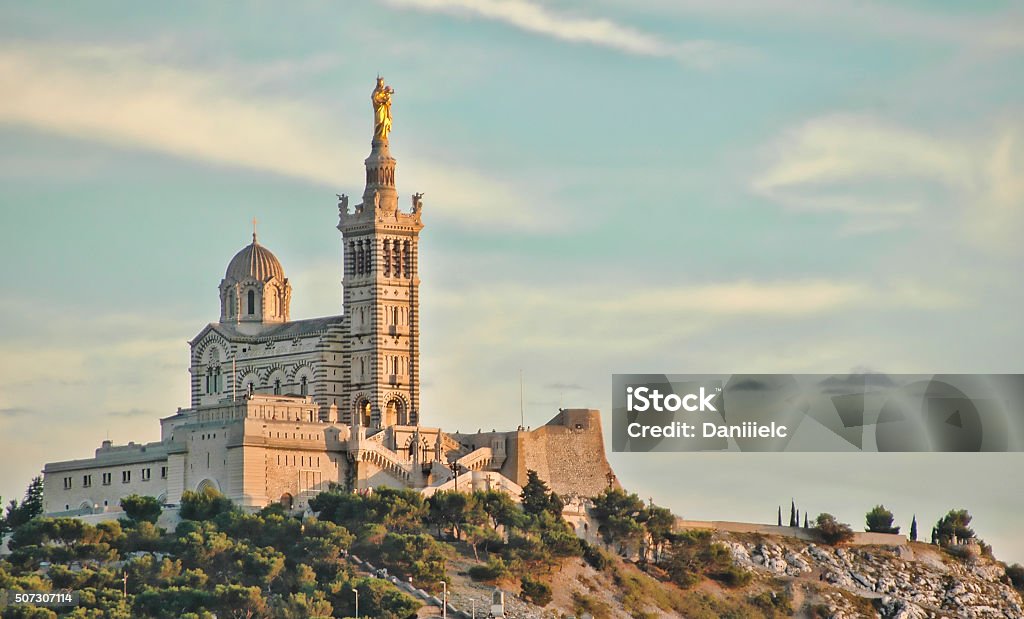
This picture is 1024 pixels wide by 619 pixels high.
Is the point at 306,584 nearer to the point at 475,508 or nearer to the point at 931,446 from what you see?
the point at 475,508

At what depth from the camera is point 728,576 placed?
180125mm

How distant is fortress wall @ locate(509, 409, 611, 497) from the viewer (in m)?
179

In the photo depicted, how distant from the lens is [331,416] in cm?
17462

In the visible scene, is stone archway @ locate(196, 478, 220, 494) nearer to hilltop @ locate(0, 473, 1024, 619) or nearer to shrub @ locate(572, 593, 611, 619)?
hilltop @ locate(0, 473, 1024, 619)

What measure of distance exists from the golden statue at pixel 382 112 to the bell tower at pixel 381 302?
7 centimetres

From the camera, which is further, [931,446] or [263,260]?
[263,260]

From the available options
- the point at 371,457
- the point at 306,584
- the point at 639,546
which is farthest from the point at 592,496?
the point at 306,584

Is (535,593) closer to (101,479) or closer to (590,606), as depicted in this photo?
(590,606)

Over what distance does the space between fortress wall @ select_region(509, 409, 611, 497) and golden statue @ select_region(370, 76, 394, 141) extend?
21722mm

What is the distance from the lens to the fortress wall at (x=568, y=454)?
179 metres

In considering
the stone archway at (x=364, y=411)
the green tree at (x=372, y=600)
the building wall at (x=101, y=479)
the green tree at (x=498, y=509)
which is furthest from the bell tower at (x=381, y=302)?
the green tree at (x=372, y=600)

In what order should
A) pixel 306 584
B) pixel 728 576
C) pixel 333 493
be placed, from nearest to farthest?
1. pixel 306 584
2. pixel 333 493
3. pixel 728 576

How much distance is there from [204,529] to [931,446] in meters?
44.4

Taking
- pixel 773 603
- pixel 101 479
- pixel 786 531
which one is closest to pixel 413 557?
pixel 101 479
